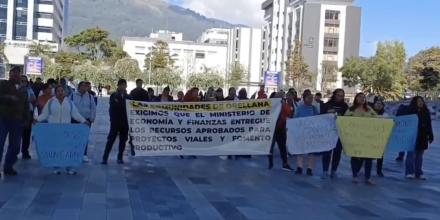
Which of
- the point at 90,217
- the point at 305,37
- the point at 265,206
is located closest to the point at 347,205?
the point at 265,206

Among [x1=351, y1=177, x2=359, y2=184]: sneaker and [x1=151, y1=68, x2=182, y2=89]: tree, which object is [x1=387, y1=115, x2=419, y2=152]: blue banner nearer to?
[x1=351, y1=177, x2=359, y2=184]: sneaker

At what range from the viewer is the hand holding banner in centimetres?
1262

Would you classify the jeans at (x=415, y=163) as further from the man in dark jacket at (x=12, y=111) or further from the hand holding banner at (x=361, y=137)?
the man in dark jacket at (x=12, y=111)

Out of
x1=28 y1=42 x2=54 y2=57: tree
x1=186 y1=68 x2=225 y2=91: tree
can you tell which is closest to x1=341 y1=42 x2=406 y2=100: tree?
A: x1=186 y1=68 x2=225 y2=91: tree

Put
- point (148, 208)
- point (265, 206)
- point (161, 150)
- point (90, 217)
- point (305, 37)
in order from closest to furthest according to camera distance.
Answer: point (90, 217) → point (148, 208) → point (265, 206) → point (161, 150) → point (305, 37)

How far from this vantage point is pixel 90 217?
322 inches

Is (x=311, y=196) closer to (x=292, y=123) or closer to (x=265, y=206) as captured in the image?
(x=265, y=206)

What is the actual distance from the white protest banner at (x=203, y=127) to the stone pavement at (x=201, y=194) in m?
0.46

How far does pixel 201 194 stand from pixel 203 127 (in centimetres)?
307

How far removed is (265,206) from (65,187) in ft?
10.4

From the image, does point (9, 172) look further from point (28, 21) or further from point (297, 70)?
point (28, 21)

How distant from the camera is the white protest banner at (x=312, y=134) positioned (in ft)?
42.1

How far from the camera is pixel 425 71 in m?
88.8

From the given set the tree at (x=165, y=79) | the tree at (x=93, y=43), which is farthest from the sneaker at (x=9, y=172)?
the tree at (x=93, y=43)
